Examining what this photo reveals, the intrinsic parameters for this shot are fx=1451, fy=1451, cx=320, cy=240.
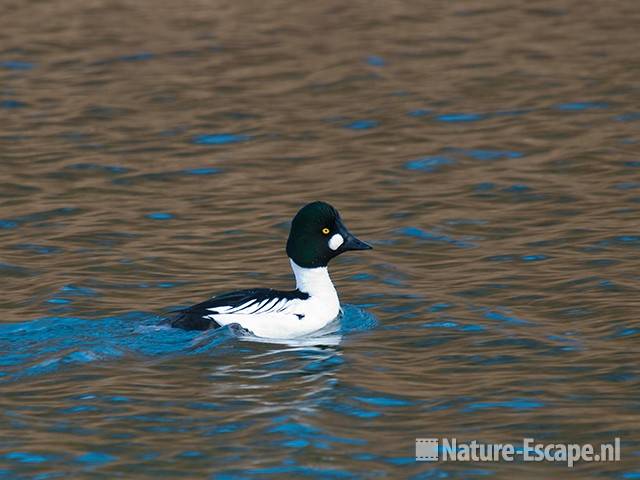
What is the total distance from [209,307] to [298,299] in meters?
0.82

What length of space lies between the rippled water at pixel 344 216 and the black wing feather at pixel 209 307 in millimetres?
148

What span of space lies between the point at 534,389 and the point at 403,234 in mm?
4656

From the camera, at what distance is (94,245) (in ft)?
47.3

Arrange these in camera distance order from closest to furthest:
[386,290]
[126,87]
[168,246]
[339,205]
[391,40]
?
[386,290], [168,246], [339,205], [126,87], [391,40]

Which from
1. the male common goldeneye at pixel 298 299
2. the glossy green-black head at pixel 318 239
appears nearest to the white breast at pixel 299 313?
the male common goldeneye at pixel 298 299

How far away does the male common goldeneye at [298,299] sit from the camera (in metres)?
11.5

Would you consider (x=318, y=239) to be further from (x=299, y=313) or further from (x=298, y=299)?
(x=299, y=313)

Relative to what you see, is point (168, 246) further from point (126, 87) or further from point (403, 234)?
point (126, 87)

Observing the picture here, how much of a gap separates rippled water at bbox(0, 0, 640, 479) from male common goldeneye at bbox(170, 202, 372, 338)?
0.65 feet

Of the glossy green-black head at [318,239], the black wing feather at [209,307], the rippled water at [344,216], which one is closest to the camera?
the rippled water at [344,216]

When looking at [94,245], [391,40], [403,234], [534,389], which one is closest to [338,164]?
[403,234]

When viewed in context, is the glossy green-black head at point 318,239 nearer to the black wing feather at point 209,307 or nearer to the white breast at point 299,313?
the white breast at point 299,313

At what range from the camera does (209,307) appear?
454 inches

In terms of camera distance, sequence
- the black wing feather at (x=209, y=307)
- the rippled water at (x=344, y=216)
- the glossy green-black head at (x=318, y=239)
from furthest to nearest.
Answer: the glossy green-black head at (x=318, y=239), the black wing feather at (x=209, y=307), the rippled water at (x=344, y=216)
